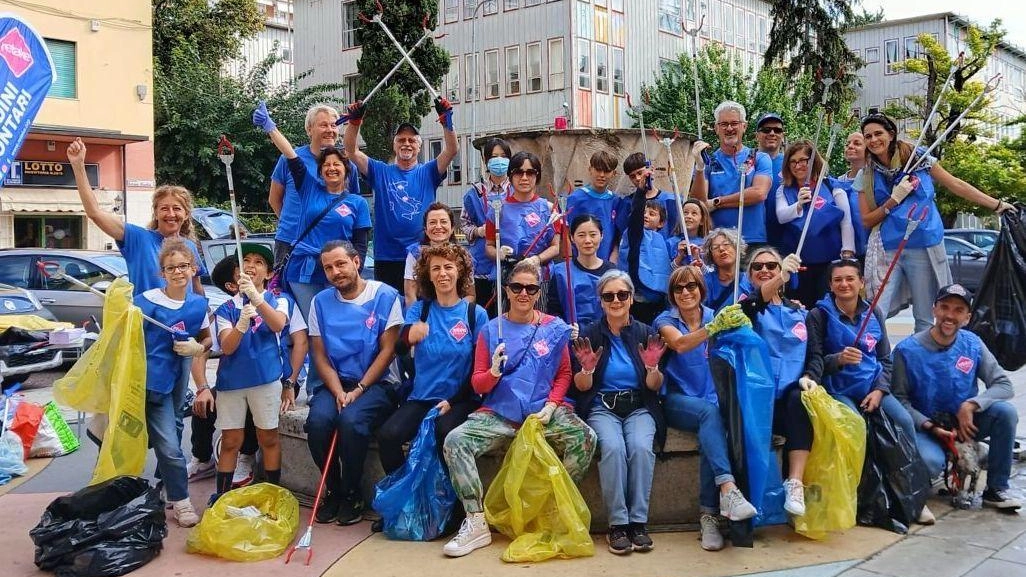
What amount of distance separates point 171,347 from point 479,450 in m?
1.71

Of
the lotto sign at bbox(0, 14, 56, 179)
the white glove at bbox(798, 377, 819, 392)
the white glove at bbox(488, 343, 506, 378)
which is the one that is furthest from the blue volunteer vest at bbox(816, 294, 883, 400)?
the lotto sign at bbox(0, 14, 56, 179)

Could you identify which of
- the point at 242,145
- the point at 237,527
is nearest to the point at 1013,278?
the point at 237,527

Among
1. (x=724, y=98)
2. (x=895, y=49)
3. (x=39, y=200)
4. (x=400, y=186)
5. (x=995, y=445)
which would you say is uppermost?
(x=895, y=49)

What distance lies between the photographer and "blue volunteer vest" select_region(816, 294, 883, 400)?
16.0ft

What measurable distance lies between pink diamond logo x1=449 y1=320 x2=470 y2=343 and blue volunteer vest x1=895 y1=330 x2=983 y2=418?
8.14 feet

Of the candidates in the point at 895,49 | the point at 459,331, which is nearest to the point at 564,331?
the point at 459,331

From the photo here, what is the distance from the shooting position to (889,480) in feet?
15.5

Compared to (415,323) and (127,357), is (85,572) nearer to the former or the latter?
(127,357)

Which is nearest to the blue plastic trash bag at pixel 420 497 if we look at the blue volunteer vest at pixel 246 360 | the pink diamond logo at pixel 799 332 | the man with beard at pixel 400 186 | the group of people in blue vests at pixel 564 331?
the group of people in blue vests at pixel 564 331

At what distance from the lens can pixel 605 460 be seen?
14.4ft

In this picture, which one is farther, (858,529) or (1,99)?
(1,99)

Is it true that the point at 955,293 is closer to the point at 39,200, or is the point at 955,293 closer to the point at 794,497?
the point at 794,497

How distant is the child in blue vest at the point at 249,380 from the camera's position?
487cm

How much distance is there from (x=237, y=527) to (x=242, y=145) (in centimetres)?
2299
